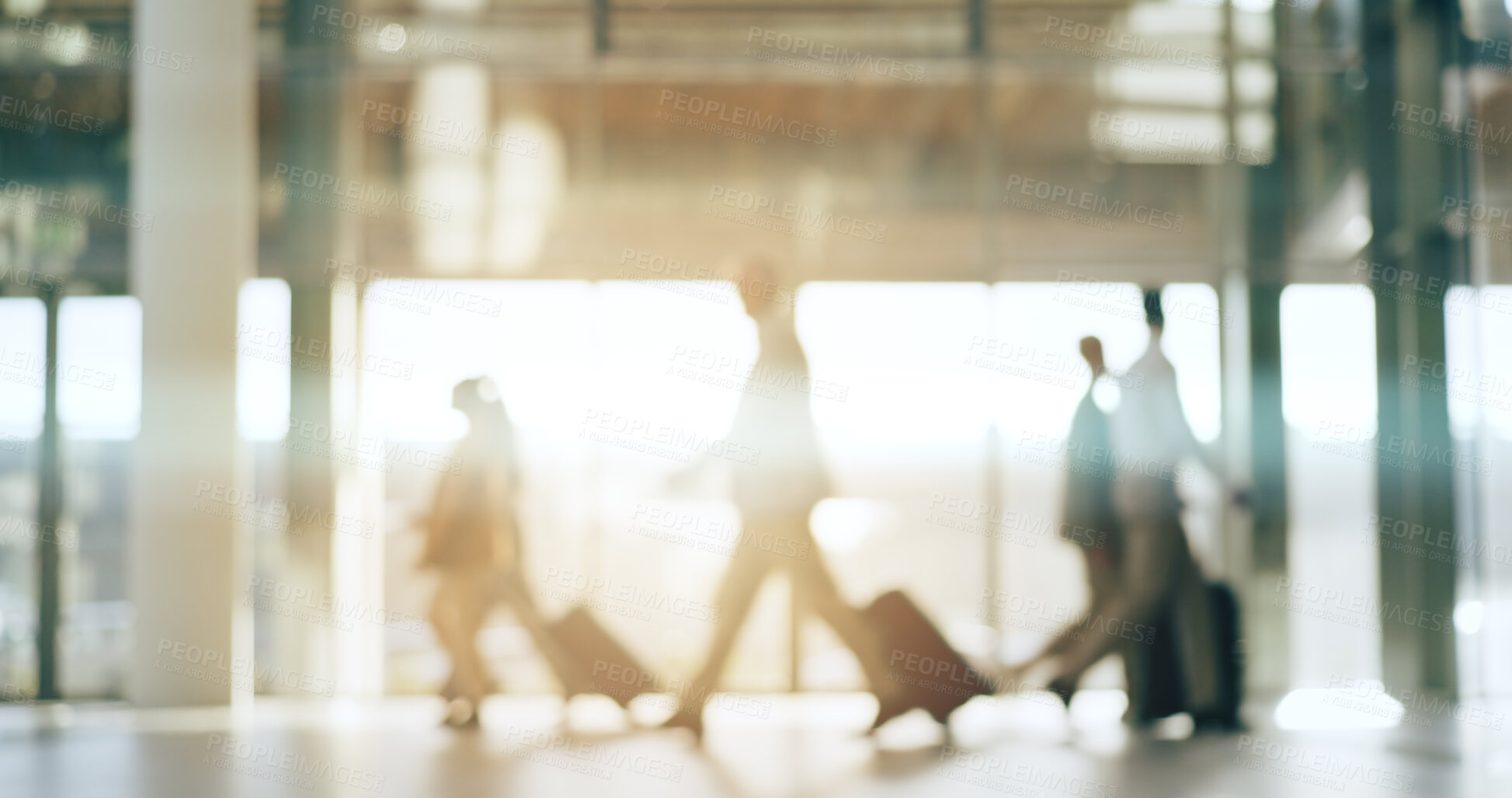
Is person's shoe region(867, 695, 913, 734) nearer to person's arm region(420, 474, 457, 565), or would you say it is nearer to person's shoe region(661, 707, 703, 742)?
person's shoe region(661, 707, 703, 742)

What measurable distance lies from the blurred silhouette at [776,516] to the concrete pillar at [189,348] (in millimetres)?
2439

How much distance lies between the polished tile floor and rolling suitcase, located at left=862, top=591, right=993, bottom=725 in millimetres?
159

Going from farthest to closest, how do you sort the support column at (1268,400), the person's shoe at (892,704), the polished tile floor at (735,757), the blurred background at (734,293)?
the support column at (1268,400)
the blurred background at (734,293)
the person's shoe at (892,704)
the polished tile floor at (735,757)

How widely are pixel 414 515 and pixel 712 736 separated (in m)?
1.60

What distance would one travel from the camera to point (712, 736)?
455 cm

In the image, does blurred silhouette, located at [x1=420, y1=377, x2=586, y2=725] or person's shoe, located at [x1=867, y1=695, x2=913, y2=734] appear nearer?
person's shoe, located at [x1=867, y1=695, x2=913, y2=734]

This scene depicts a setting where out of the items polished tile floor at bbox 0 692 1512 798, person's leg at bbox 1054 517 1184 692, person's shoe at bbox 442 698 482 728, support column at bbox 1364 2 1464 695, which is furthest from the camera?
support column at bbox 1364 2 1464 695

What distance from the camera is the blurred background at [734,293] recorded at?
19.9 ft

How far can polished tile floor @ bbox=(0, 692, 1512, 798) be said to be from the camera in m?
3.47

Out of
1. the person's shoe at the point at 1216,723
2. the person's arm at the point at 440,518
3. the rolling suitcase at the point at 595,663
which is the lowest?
the person's shoe at the point at 1216,723

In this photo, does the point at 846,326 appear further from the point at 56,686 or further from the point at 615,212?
the point at 56,686

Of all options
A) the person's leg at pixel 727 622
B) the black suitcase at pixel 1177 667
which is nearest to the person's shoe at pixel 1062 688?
the black suitcase at pixel 1177 667

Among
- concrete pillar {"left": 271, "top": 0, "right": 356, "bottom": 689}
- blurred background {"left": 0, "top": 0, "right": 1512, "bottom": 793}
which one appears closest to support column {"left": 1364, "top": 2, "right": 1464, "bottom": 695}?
blurred background {"left": 0, "top": 0, "right": 1512, "bottom": 793}

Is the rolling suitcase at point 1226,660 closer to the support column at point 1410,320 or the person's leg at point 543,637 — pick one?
the support column at point 1410,320
